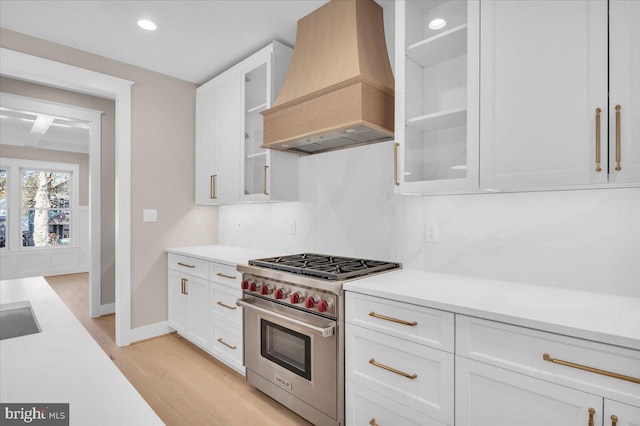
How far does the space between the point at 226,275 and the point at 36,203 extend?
255 inches

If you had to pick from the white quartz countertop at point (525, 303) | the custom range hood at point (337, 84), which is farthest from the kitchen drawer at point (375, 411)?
the custom range hood at point (337, 84)

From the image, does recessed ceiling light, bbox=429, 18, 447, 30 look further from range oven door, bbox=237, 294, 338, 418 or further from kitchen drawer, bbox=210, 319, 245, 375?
kitchen drawer, bbox=210, 319, 245, 375

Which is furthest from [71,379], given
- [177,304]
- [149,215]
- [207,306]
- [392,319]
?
[149,215]

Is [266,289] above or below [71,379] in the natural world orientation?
below

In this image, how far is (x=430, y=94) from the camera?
204 cm

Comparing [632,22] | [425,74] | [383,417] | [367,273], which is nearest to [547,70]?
[632,22]

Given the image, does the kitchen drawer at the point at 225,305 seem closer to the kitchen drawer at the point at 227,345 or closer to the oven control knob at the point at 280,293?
the kitchen drawer at the point at 227,345

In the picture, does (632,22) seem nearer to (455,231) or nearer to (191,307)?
(455,231)

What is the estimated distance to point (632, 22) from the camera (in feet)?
4.02

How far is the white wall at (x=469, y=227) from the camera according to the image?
4.98 ft

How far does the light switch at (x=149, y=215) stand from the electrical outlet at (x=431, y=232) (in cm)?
265

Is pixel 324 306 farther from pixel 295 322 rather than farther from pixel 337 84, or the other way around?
pixel 337 84

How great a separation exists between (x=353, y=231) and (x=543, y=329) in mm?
1450

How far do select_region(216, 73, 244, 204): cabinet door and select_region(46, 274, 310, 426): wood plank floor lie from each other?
4.69 feet
